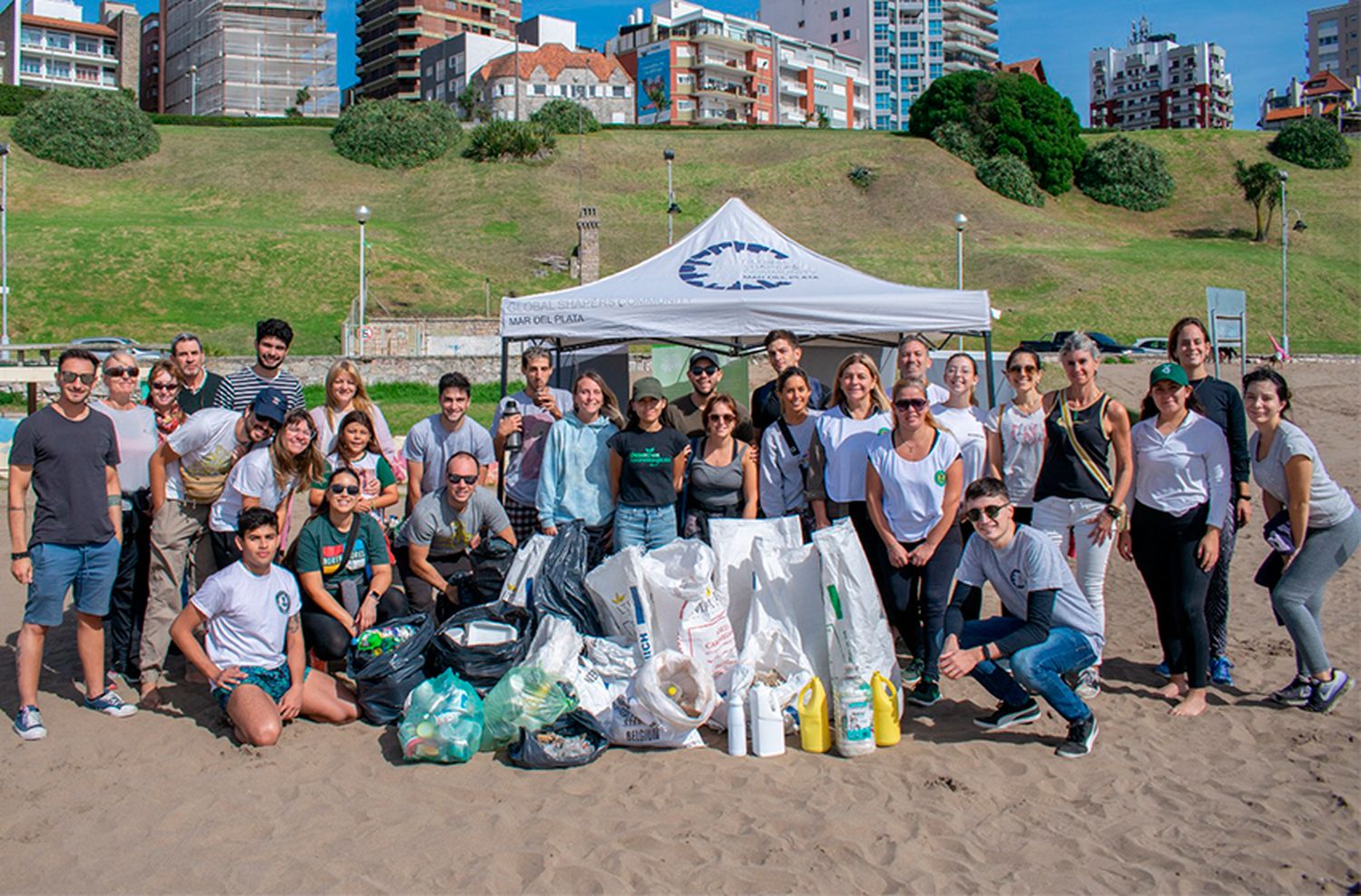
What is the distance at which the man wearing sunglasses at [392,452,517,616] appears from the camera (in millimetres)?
5336

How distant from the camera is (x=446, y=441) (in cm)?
573

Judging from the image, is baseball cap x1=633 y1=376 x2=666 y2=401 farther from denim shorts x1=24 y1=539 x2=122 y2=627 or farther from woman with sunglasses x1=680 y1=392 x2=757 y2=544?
denim shorts x1=24 y1=539 x2=122 y2=627

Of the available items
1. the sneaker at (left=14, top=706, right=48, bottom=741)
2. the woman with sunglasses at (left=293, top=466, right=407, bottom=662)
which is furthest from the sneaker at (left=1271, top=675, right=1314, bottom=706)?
the sneaker at (left=14, top=706, right=48, bottom=741)

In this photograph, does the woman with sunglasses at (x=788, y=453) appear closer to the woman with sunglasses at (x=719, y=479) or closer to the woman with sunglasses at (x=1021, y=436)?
the woman with sunglasses at (x=719, y=479)

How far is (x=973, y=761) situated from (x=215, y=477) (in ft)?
12.9

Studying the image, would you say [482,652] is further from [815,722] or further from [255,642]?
[815,722]

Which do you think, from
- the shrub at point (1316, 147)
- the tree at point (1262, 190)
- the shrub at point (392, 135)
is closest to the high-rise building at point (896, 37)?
the shrub at point (1316, 147)

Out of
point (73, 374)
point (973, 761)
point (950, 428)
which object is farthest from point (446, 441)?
point (973, 761)

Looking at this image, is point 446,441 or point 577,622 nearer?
point 577,622

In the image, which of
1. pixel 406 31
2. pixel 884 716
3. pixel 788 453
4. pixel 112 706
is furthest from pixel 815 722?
pixel 406 31

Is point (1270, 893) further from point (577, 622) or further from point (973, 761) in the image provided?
point (577, 622)

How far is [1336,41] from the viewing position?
12825 cm

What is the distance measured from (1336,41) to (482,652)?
159 m

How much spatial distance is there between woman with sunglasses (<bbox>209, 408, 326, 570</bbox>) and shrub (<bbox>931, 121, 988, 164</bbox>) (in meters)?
55.6
